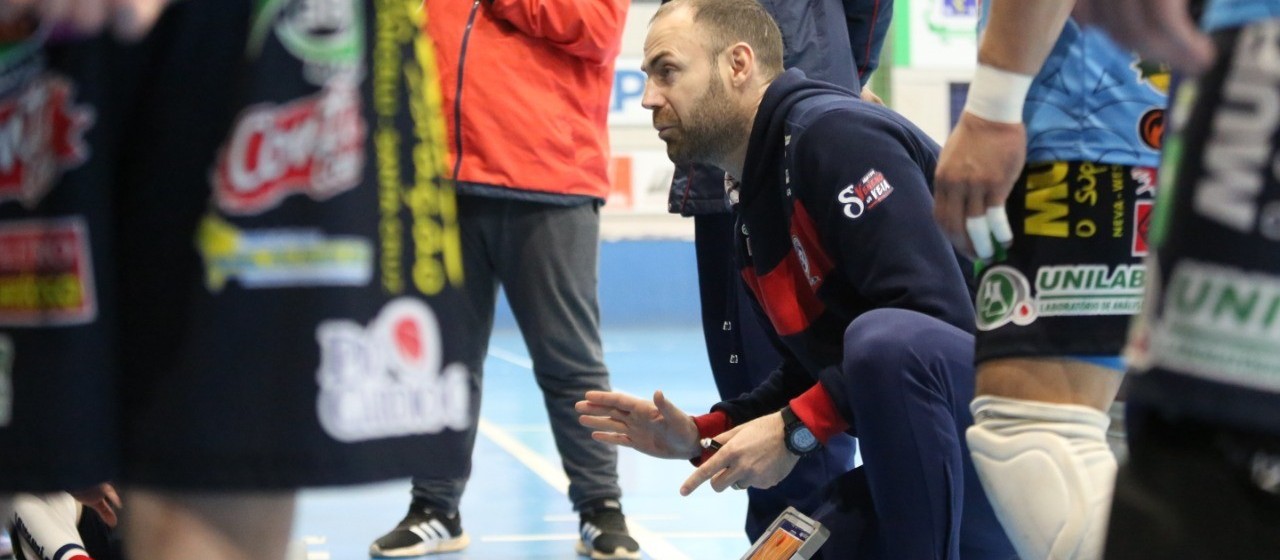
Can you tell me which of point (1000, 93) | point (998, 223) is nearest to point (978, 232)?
point (998, 223)

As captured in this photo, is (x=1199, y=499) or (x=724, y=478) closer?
(x=1199, y=499)

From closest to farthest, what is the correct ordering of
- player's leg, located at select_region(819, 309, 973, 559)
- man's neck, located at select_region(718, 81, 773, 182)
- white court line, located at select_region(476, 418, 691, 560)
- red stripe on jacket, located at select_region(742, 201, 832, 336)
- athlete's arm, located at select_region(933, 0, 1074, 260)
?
athlete's arm, located at select_region(933, 0, 1074, 260) → player's leg, located at select_region(819, 309, 973, 559) → red stripe on jacket, located at select_region(742, 201, 832, 336) → man's neck, located at select_region(718, 81, 773, 182) → white court line, located at select_region(476, 418, 691, 560)

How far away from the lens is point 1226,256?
34.0 inches

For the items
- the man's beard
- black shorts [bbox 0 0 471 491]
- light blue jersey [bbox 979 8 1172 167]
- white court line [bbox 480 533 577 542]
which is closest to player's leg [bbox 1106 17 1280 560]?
black shorts [bbox 0 0 471 491]

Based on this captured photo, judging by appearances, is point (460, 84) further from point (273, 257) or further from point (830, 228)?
point (273, 257)

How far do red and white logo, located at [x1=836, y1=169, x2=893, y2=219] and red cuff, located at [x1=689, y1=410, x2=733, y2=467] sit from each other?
1.58 feet

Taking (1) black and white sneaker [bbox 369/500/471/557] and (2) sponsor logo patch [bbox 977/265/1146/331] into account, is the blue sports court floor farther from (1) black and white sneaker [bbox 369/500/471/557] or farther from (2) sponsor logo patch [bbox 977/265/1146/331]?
(2) sponsor logo patch [bbox 977/265/1146/331]

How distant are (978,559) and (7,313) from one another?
1630mm

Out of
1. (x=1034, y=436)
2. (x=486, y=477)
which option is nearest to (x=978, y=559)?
(x=1034, y=436)

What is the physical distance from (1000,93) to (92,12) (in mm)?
816

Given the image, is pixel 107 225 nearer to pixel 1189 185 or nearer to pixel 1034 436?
pixel 1189 185

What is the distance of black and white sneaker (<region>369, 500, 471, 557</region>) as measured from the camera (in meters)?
3.40

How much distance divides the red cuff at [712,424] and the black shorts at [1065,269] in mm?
895

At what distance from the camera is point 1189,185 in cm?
89
